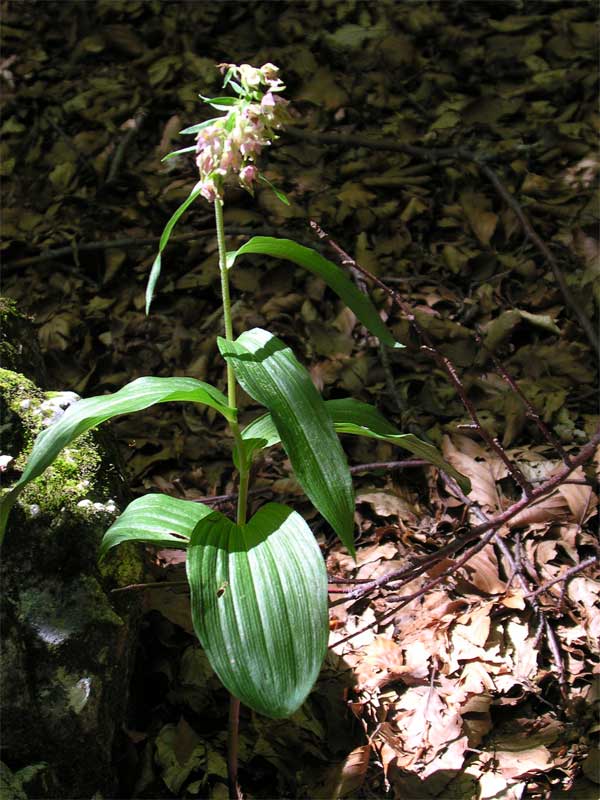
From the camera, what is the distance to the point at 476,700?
1.92 m

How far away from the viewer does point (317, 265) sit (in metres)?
1.47

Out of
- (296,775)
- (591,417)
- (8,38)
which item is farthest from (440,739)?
(8,38)

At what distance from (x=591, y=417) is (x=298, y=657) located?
5.52 ft

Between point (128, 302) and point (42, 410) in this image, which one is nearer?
point (42, 410)

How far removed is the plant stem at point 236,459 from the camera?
1.40 m

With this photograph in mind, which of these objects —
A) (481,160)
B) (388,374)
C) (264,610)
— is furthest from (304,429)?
(481,160)

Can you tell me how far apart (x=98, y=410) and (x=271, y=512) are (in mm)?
387

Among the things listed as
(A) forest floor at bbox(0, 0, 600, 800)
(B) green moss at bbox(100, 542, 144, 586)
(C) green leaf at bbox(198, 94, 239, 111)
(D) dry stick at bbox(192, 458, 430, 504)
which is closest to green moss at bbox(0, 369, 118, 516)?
(B) green moss at bbox(100, 542, 144, 586)

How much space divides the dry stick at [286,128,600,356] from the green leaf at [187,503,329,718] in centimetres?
178

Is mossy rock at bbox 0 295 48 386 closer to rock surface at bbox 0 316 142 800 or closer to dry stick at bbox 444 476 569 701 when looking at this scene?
rock surface at bbox 0 316 142 800

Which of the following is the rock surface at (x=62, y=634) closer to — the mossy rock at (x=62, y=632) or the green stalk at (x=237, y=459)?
the mossy rock at (x=62, y=632)

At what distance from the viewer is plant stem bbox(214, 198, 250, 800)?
140cm

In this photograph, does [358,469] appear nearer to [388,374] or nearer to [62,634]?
[388,374]

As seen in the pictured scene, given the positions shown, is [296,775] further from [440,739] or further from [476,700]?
[476,700]
